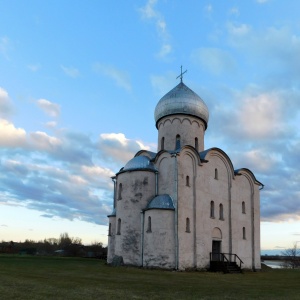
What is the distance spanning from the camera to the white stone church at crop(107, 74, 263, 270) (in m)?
23.3

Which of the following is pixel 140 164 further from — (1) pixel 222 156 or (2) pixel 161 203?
(1) pixel 222 156

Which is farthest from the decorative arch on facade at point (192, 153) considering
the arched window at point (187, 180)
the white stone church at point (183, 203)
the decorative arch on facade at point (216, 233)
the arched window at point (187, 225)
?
the decorative arch on facade at point (216, 233)

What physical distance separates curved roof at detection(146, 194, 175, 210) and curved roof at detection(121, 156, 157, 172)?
230cm

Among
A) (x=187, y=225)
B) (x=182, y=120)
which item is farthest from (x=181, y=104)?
(x=187, y=225)

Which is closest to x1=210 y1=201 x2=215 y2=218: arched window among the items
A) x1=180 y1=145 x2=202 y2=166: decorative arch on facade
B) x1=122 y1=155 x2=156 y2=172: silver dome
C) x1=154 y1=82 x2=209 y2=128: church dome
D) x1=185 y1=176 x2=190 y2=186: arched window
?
x1=185 y1=176 x2=190 y2=186: arched window

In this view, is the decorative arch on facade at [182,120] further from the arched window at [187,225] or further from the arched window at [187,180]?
the arched window at [187,225]

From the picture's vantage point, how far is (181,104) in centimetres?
2905

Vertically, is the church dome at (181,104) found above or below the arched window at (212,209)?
above

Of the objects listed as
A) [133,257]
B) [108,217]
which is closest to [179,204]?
[133,257]

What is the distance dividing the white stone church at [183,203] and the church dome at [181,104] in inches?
3.1

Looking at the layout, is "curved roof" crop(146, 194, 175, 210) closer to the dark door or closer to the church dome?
the dark door

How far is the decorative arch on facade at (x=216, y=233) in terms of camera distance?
25969mm

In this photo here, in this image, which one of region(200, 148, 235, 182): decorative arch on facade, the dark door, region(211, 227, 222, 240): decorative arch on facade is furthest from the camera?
region(200, 148, 235, 182): decorative arch on facade

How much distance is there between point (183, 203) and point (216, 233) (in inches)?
167
